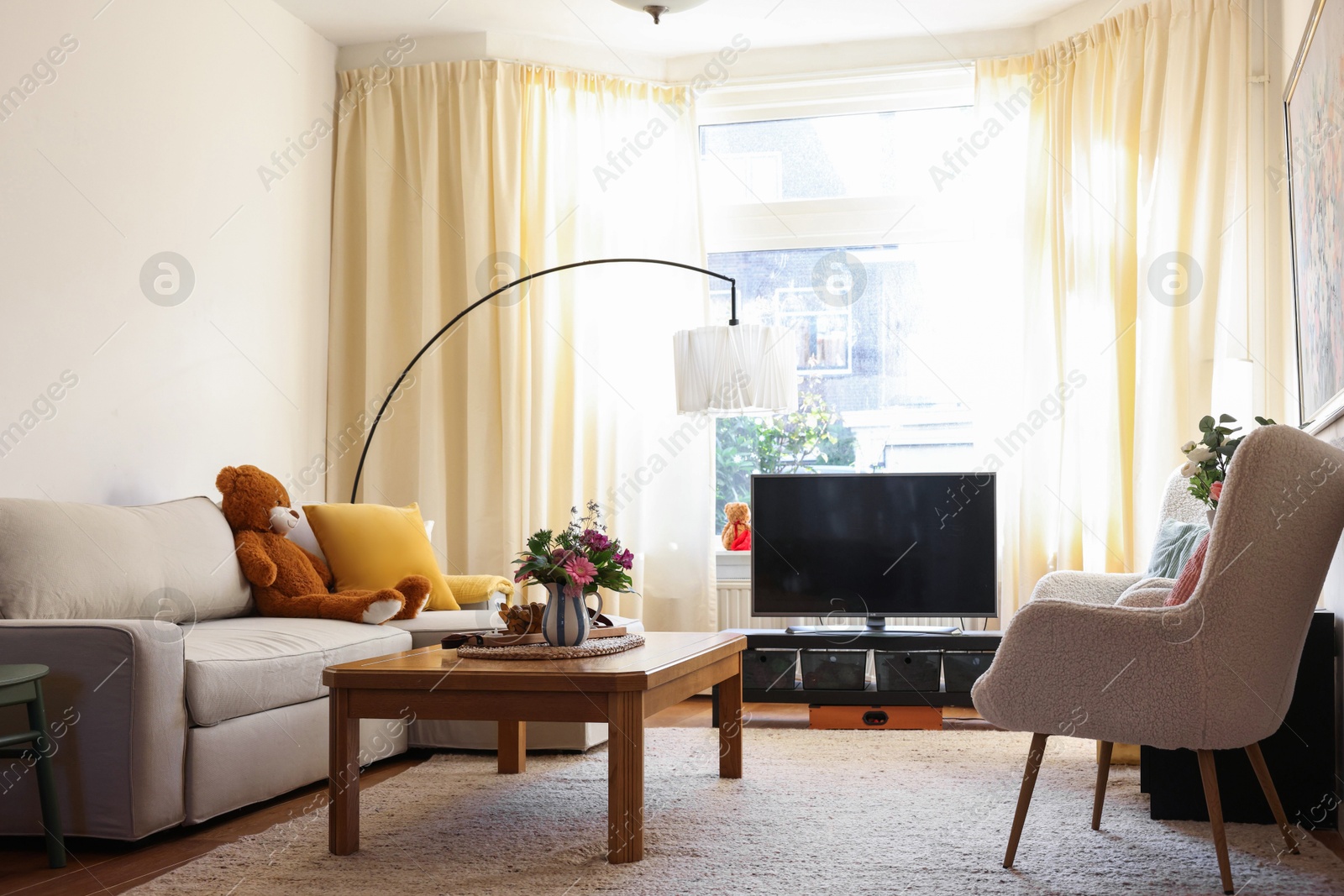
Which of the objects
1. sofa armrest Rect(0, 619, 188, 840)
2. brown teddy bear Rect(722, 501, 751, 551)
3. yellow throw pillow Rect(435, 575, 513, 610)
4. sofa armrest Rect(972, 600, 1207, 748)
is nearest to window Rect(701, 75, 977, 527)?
brown teddy bear Rect(722, 501, 751, 551)

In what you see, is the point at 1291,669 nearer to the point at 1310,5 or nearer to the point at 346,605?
the point at 1310,5

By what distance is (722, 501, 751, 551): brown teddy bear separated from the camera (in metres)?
4.89

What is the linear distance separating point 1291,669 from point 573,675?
1.39 m

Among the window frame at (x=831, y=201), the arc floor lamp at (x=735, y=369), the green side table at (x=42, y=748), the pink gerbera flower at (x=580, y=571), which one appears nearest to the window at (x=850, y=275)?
the window frame at (x=831, y=201)

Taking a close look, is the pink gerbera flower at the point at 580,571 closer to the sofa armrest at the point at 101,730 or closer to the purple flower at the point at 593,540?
the purple flower at the point at 593,540

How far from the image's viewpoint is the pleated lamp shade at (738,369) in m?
4.27

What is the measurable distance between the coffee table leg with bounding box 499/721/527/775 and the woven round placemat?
57 centimetres

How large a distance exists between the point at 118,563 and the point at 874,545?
2628 millimetres

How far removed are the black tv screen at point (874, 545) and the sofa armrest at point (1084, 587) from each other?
113 cm

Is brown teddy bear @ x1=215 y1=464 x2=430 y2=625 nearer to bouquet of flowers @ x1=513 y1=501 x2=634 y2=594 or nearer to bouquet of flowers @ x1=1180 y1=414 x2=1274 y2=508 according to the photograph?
bouquet of flowers @ x1=513 y1=501 x2=634 y2=594

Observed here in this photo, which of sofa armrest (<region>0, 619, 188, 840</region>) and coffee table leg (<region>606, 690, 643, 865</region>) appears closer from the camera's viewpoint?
coffee table leg (<region>606, 690, 643, 865</region>)

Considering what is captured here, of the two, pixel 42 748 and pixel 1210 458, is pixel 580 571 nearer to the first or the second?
pixel 42 748

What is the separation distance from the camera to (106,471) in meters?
3.59

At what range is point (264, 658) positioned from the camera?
9.09 feet
